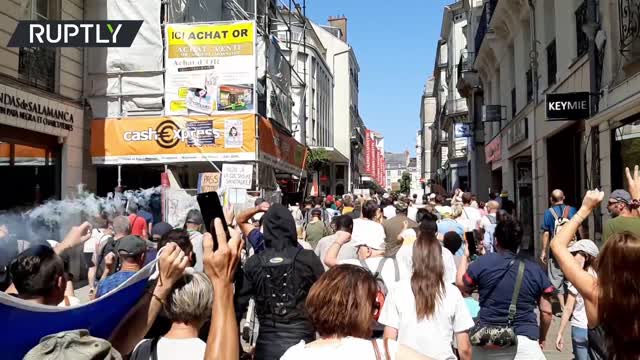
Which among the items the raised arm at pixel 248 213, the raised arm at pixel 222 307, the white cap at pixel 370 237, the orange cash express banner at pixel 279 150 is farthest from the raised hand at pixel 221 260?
the orange cash express banner at pixel 279 150

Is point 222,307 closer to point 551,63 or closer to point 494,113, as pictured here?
point 551,63

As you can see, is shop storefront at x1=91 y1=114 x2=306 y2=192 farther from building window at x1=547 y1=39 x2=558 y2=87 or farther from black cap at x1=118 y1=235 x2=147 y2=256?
black cap at x1=118 y1=235 x2=147 y2=256

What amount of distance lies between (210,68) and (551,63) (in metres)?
8.64

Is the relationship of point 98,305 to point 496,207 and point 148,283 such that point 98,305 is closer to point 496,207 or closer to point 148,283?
point 148,283

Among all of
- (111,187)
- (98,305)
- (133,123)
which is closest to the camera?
(98,305)

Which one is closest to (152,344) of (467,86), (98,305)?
(98,305)

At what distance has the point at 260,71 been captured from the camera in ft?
60.0

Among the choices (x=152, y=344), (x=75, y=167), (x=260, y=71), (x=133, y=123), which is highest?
(x=260, y=71)

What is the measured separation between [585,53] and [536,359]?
822 cm

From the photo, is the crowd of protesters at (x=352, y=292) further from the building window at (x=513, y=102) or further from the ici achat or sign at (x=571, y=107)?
the building window at (x=513, y=102)

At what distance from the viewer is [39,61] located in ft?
43.5

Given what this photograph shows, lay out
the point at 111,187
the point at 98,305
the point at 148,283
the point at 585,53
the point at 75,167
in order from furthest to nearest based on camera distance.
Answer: the point at 111,187 < the point at 75,167 < the point at 585,53 < the point at 148,283 < the point at 98,305

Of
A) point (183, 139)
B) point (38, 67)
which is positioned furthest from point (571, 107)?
point (38, 67)

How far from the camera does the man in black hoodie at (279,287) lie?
4285 mm
